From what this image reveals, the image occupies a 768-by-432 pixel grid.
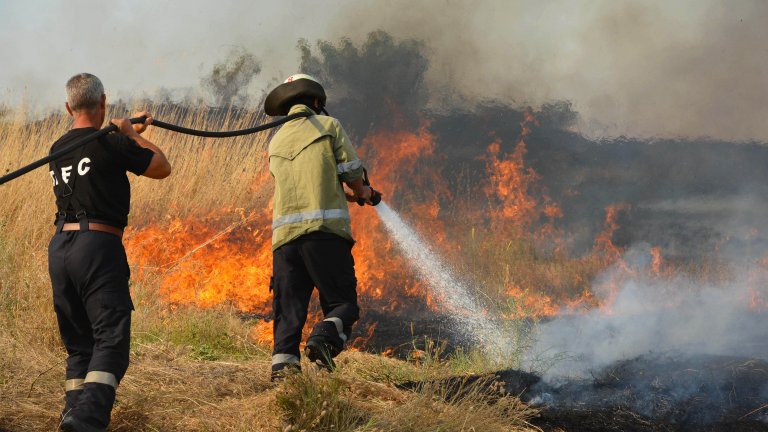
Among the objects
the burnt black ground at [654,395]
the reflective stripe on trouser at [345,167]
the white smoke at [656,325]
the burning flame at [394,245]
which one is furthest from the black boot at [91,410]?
the burning flame at [394,245]

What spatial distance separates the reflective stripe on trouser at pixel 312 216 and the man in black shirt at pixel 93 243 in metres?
1.09

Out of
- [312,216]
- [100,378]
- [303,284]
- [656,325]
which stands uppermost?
[656,325]

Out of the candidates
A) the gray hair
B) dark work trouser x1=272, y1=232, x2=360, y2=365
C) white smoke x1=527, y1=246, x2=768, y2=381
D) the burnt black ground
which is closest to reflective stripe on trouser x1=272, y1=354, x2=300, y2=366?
dark work trouser x1=272, y1=232, x2=360, y2=365

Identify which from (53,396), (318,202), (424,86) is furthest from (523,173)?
(53,396)

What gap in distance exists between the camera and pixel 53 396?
15.3 feet

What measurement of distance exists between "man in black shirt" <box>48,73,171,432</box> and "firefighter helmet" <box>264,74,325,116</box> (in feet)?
4.58

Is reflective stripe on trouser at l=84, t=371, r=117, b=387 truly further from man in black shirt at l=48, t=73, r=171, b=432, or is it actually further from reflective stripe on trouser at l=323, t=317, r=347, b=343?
reflective stripe on trouser at l=323, t=317, r=347, b=343

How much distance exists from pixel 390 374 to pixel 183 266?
3770 mm

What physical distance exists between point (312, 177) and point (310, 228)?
331 millimetres

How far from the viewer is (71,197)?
4.03m

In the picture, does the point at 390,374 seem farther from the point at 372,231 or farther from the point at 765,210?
the point at 765,210

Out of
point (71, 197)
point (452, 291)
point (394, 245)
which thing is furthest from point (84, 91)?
point (394, 245)

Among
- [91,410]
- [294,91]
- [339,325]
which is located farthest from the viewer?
[294,91]

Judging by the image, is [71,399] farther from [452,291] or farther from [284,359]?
[452,291]
